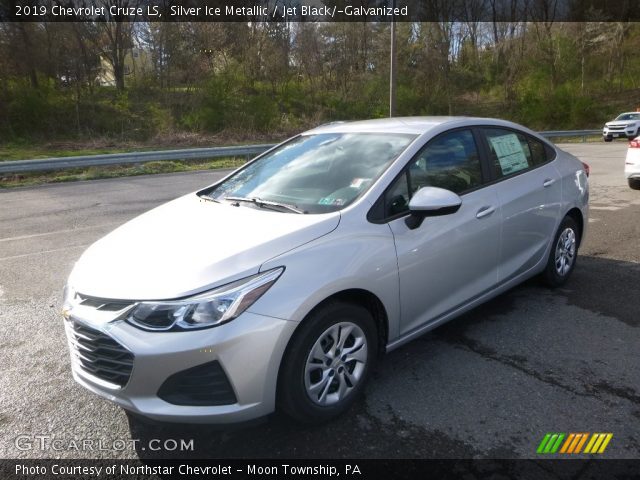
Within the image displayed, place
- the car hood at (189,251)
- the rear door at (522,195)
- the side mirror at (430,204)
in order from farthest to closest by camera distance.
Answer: the rear door at (522,195)
the side mirror at (430,204)
the car hood at (189,251)

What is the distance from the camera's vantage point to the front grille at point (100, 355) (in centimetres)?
239

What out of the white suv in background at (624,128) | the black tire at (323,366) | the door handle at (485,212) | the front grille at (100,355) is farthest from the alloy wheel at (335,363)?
the white suv in background at (624,128)

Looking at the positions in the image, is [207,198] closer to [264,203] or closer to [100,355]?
[264,203]

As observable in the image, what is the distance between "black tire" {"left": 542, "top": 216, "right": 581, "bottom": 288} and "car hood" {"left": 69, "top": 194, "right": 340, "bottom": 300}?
8.37 ft

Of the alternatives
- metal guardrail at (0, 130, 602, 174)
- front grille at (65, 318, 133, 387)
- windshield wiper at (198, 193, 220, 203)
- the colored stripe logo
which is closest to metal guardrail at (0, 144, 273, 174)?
metal guardrail at (0, 130, 602, 174)

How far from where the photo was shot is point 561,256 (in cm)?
466

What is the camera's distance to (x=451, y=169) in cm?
361

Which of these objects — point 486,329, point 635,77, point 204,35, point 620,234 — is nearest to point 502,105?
point 635,77

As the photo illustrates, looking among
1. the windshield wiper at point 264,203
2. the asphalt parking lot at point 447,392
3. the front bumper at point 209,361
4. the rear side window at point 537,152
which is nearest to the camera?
the front bumper at point 209,361

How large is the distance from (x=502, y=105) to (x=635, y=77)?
10.5m

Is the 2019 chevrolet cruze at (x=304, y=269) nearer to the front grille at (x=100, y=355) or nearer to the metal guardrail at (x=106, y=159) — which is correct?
the front grille at (x=100, y=355)

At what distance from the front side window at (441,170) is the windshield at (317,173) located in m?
0.14

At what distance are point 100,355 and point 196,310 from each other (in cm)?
58

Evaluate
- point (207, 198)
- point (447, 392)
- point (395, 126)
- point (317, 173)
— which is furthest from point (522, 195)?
point (207, 198)
